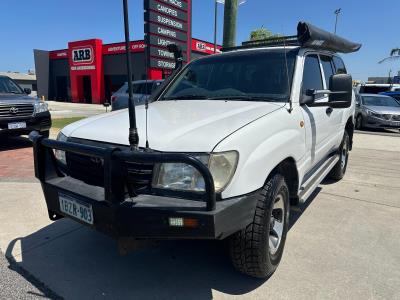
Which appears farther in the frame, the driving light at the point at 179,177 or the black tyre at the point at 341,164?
the black tyre at the point at 341,164

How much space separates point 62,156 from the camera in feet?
9.53

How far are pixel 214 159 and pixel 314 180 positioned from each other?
204 centimetres

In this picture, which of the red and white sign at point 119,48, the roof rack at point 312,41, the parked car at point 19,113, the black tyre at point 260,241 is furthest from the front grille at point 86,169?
the red and white sign at point 119,48

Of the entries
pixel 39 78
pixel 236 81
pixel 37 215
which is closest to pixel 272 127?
pixel 236 81

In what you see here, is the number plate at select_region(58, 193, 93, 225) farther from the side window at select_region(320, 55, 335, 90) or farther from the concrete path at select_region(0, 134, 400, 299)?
the side window at select_region(320, 55, 335, 90)

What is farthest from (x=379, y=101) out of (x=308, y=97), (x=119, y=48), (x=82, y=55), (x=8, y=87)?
(x=82, y=55)

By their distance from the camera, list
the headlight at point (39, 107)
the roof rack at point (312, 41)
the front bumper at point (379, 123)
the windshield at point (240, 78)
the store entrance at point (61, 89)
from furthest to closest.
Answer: the store entrance at point (61, 89) → the front bumper at point (379, 123) → the headlight at point (39, 107) → the windshield at point (240, 78) → the roof rack at point (312, 41)

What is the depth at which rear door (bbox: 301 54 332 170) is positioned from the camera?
136 inches

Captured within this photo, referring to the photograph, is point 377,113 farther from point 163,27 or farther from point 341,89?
point 341,89

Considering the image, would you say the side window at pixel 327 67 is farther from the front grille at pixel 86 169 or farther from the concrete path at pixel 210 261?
the front grille at pixel 86 169

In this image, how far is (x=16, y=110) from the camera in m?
7.73

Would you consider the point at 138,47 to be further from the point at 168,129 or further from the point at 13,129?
the point at 168,129

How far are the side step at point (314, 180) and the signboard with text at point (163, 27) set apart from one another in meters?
5.55

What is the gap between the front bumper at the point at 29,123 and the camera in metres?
7.54
